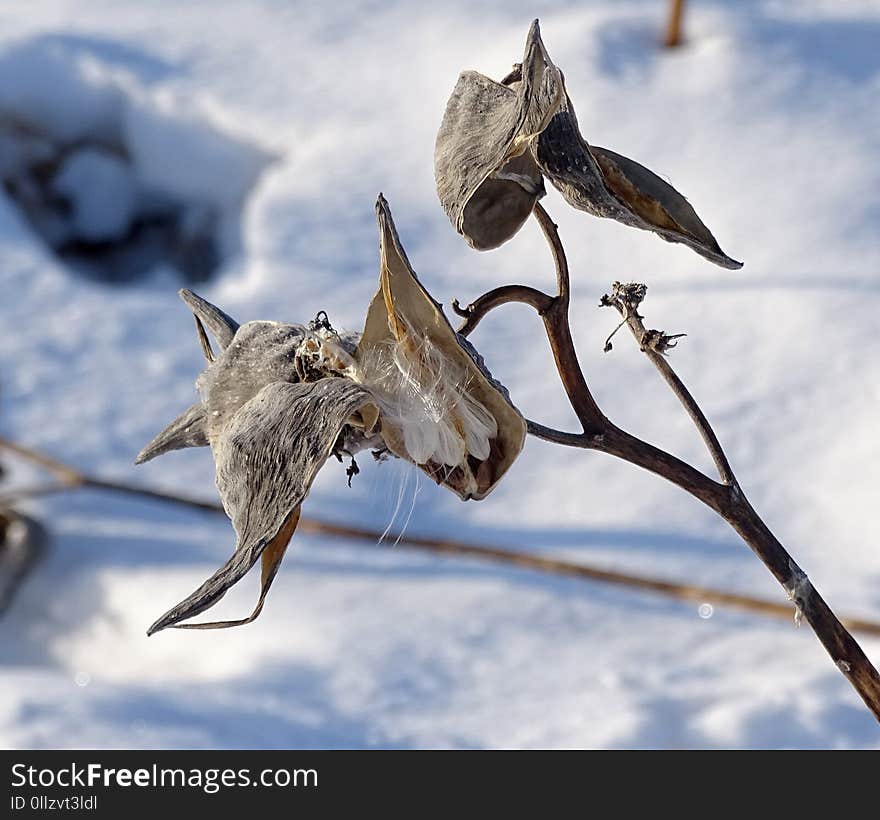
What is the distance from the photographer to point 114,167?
1.07 metres

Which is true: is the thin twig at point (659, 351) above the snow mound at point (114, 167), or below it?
below

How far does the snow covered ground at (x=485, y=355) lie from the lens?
662mm

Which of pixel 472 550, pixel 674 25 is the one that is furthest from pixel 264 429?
pixel 674 25

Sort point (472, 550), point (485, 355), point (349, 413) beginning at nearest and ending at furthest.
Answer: point (349, 413)
point (472, 550)
point (485, 355)

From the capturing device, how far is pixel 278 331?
9.8 inches

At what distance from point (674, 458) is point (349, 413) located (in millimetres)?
62

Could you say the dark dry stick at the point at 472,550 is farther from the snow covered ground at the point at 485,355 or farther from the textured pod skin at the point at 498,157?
the textured pod skin at the point at 498,157

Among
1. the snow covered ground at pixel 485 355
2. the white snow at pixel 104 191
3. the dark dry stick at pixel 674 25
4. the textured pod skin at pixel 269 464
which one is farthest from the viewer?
the white snow at pixel 104 191

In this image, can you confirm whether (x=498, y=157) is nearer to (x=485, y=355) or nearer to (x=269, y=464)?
(x=269, y=464)

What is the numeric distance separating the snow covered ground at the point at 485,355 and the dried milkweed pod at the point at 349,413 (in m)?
0.42

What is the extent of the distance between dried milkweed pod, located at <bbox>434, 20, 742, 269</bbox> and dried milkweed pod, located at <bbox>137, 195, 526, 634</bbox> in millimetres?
28

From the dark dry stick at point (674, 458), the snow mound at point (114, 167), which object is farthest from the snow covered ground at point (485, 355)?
the dark dry stick at point (674, 458)

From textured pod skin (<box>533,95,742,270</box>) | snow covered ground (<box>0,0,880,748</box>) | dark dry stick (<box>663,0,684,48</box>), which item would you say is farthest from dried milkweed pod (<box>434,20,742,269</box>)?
dark dry stick (<box>663,0,684,48</box>)
